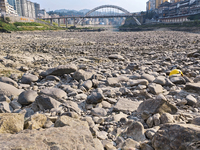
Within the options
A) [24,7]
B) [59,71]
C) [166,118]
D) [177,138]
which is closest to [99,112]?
[166,118]

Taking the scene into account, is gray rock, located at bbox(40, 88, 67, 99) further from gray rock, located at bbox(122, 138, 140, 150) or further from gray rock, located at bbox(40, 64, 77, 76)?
gray rock, located at bbox(122, 138, 140, 150)

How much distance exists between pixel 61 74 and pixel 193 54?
6.57 meters

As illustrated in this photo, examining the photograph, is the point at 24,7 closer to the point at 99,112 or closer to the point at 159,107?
the point at 99,112

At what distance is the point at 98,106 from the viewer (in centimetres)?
333

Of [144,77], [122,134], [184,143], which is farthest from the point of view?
[144,77]

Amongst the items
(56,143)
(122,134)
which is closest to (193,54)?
(122,134)

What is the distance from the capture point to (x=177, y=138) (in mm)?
1697

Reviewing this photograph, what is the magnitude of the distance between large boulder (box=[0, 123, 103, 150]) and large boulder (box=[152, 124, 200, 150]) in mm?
699

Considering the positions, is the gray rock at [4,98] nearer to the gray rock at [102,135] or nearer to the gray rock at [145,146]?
the gray rock at [102,135]

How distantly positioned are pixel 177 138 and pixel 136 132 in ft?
2.05

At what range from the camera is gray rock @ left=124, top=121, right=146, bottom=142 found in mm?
2153

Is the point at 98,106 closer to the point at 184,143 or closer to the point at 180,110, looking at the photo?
the point at 180,110

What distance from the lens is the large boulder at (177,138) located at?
5.26ft

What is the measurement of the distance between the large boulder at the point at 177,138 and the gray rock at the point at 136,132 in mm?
306
